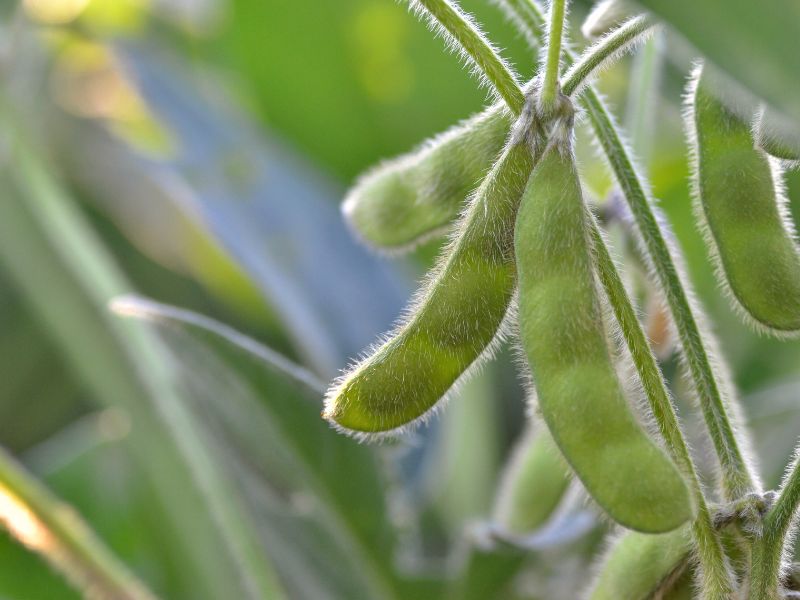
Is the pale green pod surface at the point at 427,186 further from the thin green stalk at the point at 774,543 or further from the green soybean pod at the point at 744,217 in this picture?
the thin green stalk at the point at 774,543

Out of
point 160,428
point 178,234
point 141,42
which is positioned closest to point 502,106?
point 160,428

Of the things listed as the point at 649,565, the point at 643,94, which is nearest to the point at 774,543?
the point at 649,565

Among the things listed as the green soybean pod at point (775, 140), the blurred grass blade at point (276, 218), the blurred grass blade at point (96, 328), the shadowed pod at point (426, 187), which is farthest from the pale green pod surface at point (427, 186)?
the blurred grass blade at point (276, 218)

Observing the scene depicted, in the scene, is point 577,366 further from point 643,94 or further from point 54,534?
point 54,534

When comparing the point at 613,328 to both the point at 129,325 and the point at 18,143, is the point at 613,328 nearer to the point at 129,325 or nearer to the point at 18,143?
the point at 129,325

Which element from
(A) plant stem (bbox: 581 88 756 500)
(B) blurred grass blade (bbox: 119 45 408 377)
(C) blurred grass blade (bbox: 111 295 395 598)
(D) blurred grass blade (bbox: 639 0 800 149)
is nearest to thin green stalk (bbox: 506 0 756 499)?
(A) plant stem (bbox: 581 88 756 500)

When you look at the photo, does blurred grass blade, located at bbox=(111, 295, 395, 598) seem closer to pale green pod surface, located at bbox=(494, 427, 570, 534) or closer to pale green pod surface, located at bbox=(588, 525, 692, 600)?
pale green pod surface, located at bbox=(494, 427, 570, 534)

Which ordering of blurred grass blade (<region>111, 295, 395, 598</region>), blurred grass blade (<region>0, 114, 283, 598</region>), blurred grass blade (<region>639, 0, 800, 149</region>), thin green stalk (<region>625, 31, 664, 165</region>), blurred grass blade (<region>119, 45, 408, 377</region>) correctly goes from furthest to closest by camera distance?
1. blurred grass blade (<region>119, 45, 408, 377</region>)
2. blurred grass blade (<region>0, 114, 283, 598</region>)
3. blurred grass blade (<region>111, 295, 395, 598</region>)
4. thin green stalk (<region>625, 31, 664, 165</region>)
5. blurred grass blade (<region>639, 0, 800, 149</region>)
